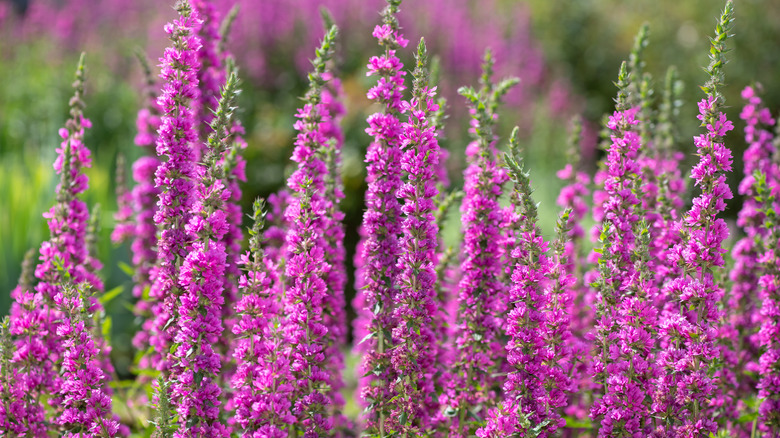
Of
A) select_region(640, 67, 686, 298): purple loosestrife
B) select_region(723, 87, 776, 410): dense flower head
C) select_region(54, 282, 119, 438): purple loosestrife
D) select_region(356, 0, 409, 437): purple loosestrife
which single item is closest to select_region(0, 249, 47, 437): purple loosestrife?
select_region(54, 282, 119, 438): purple loosestrife

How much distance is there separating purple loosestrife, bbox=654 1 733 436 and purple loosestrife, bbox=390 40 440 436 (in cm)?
91

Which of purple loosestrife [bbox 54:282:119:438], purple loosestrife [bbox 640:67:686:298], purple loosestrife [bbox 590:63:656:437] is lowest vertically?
purple loosestrife [bbox 54:282:119:438]

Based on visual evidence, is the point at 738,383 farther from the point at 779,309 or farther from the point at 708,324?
the point at 708,324

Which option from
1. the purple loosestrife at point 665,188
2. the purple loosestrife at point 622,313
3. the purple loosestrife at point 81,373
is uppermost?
the purple loosestrife at point 665,188

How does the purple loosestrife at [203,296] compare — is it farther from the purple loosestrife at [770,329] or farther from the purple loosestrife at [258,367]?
the purple loosestrife at [770,329]

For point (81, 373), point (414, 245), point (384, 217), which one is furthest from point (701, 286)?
point (81, 373)

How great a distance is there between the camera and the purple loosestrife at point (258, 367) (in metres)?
2.90

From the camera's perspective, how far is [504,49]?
13797mm

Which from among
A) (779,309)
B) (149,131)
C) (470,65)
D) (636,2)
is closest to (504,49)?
(470,65)

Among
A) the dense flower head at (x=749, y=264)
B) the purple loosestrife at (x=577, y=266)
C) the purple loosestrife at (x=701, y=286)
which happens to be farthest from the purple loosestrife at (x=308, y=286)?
the dense flower head at (x=749, y=264)

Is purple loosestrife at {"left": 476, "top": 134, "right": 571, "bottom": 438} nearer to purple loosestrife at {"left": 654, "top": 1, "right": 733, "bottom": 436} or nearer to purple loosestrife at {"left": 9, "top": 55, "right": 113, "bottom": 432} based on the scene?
purple loosestrife at {"left": 654, "top": 1, "right": 733, "bottom": 436}

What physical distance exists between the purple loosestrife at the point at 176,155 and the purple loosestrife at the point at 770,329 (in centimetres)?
236

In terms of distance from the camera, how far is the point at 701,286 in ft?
9.85

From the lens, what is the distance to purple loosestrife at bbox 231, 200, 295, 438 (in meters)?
2.90
